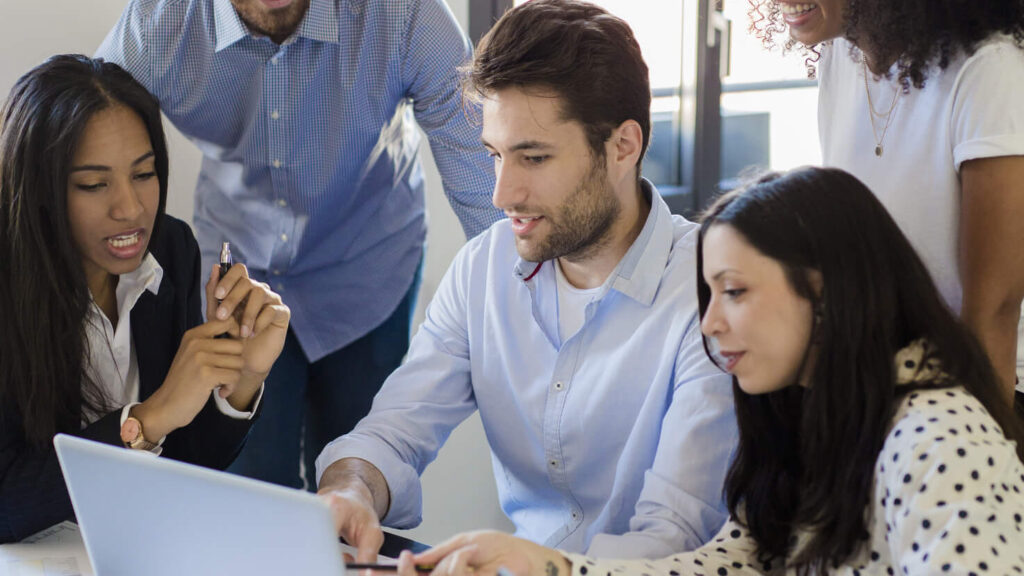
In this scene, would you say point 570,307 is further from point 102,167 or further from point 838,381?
point 102,167

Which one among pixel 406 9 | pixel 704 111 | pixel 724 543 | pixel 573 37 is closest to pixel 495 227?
pixel 573 37

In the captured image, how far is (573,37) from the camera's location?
1.52 metres

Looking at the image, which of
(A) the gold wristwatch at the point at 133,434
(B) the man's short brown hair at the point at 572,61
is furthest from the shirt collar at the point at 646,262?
(A) the gold wristwatch at the point at 133,434

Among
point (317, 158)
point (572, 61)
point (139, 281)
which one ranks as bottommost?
point (139, 281)

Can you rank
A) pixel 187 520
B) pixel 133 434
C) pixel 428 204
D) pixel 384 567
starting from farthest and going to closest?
pixel 428 204
pixel 133 434
pixel 384 567
pixel 187 520

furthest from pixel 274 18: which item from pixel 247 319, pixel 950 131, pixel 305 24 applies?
pixel 950 131

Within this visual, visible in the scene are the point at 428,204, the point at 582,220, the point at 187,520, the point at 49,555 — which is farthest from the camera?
the point at 428,204

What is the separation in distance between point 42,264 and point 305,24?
2.19ft

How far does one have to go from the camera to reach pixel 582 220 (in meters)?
1.54

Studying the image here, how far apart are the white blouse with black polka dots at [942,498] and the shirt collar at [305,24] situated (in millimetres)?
1148

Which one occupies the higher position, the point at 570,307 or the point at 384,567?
the point at 570,307

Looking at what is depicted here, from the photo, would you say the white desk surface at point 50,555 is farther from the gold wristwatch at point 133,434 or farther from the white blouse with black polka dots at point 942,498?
the white blouse with black polka dots at point 942,498

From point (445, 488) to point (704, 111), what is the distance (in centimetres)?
150

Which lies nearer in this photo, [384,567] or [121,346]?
[384,567]
